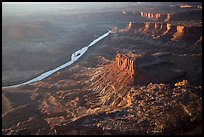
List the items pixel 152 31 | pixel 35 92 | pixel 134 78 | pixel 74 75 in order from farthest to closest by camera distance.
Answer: pixel 152 31 → pixel 74 75 → pixel 35 92 → pixel 134 78

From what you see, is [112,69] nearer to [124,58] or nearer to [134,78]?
[124,58]

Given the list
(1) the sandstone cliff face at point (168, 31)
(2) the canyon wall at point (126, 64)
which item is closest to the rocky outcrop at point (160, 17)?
(1) the sandstone cliff face at point (168, 31)

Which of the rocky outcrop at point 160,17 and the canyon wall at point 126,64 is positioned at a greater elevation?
the canyon wall at point 126,64

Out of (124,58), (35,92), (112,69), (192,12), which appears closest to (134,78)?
(124,58)

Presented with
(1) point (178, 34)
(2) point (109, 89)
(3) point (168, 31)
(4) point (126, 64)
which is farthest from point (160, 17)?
(2) point (109, 89)

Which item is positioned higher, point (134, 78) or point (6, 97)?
point (134, 78)

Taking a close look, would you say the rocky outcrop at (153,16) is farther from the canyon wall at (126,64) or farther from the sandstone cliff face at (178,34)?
the canyon wall at (126,64)

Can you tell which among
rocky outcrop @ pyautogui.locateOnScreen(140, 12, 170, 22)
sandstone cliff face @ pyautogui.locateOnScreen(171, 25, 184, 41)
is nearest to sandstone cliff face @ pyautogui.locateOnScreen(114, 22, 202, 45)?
sandstone cliff face @ pyautogui.locateOnScreen(171, 25, 184, 41)

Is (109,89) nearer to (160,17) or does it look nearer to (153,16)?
(160,17)
